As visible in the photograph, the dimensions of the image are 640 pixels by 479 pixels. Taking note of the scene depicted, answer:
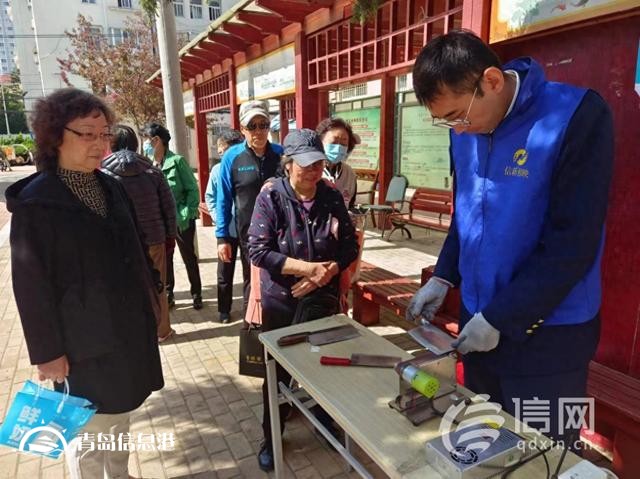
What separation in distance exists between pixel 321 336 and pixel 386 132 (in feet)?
21.9

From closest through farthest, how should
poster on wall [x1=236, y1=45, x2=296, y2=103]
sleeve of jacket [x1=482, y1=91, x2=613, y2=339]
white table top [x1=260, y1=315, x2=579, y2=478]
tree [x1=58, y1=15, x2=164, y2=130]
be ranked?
white table top [x1=260, y1=315, x2=579, y2=478] → sleeve of jacket [x1=482, y1=91, x2=613, y2=339] → poster on wall [x1=236, y1=45, x2=296, y2=103] → tree [x1=58, y1=15, x2=164, y2=130]

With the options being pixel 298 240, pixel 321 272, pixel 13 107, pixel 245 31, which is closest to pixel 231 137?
pixel 245 31

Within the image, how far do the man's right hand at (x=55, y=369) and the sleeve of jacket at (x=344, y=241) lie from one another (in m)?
1.24

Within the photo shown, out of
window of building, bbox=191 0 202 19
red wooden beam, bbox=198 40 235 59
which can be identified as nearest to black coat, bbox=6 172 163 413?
red wooden beam, bbox=198 40 235 59

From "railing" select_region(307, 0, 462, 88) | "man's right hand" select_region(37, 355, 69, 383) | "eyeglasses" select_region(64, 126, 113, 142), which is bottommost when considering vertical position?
"man's right hand" select_region(37, 355, 69, 383)

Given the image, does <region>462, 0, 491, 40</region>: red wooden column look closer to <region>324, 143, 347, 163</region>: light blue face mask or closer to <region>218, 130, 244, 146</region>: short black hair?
<region>324, 143, 347, 163</region>: light blue face mask

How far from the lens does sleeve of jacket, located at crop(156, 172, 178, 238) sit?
3520 mm

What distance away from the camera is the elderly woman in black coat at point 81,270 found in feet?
5.06

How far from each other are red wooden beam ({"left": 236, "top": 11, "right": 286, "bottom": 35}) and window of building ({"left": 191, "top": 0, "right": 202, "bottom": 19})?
2493 centimetres

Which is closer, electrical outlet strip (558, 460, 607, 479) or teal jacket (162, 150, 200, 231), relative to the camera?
electrical outlet strip (558, 460, 607, 479)

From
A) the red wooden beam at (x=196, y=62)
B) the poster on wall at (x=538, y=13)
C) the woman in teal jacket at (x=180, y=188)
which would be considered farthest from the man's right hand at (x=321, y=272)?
the red wooden beam at (x=196, y=62)

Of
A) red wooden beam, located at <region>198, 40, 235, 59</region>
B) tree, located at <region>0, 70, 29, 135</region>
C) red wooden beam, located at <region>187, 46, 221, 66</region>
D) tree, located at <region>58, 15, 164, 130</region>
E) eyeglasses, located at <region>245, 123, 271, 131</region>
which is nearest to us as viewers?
eyeglasses, located at <region>245, 123, 271, 131</region>

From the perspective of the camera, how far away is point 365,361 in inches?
59.5

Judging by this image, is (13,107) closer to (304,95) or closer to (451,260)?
(304,95)
